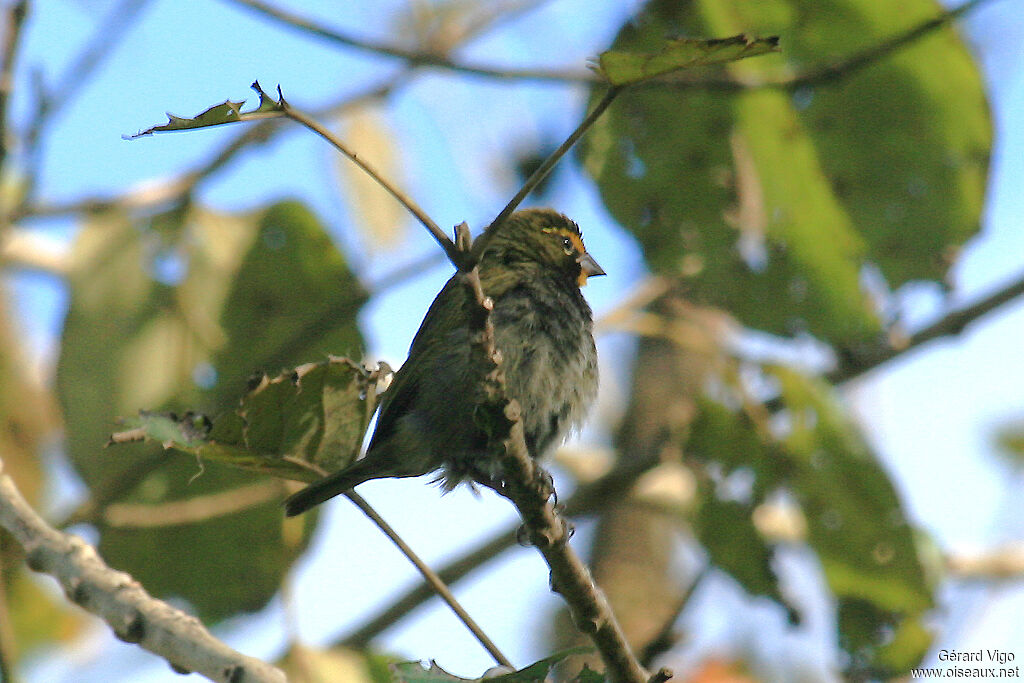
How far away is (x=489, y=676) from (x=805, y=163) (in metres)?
3.39

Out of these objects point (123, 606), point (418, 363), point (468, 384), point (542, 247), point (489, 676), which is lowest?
point (489, 676)

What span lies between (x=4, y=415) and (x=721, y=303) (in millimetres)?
4006

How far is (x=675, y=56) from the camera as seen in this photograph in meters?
2.15

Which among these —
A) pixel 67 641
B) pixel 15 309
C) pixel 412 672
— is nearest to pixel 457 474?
pixel 412 672

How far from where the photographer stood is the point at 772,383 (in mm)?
4914

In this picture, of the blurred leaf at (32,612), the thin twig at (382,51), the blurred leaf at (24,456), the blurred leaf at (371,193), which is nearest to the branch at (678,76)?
the thin twig at (382,51)

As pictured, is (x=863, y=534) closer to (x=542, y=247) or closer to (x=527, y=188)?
(x=542, y=247)

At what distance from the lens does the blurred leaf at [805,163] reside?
5094 mm

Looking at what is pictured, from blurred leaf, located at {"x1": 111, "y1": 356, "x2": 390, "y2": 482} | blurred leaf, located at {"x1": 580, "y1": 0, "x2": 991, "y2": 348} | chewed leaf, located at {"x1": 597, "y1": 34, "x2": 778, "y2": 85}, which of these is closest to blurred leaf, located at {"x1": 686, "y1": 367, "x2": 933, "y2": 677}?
blurred leaf, located at {"x1": 580, "y1": 0, "x2": 991, "y2": 348}

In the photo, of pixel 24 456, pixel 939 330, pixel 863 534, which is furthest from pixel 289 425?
pixel 24 456

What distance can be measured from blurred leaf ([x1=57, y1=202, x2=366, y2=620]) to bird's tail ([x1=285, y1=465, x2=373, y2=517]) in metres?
1.58

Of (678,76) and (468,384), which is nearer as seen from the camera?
(468,384)

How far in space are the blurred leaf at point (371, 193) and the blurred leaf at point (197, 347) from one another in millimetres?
1152

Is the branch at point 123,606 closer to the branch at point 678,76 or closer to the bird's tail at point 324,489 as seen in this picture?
the bird's tail at point 324,489
